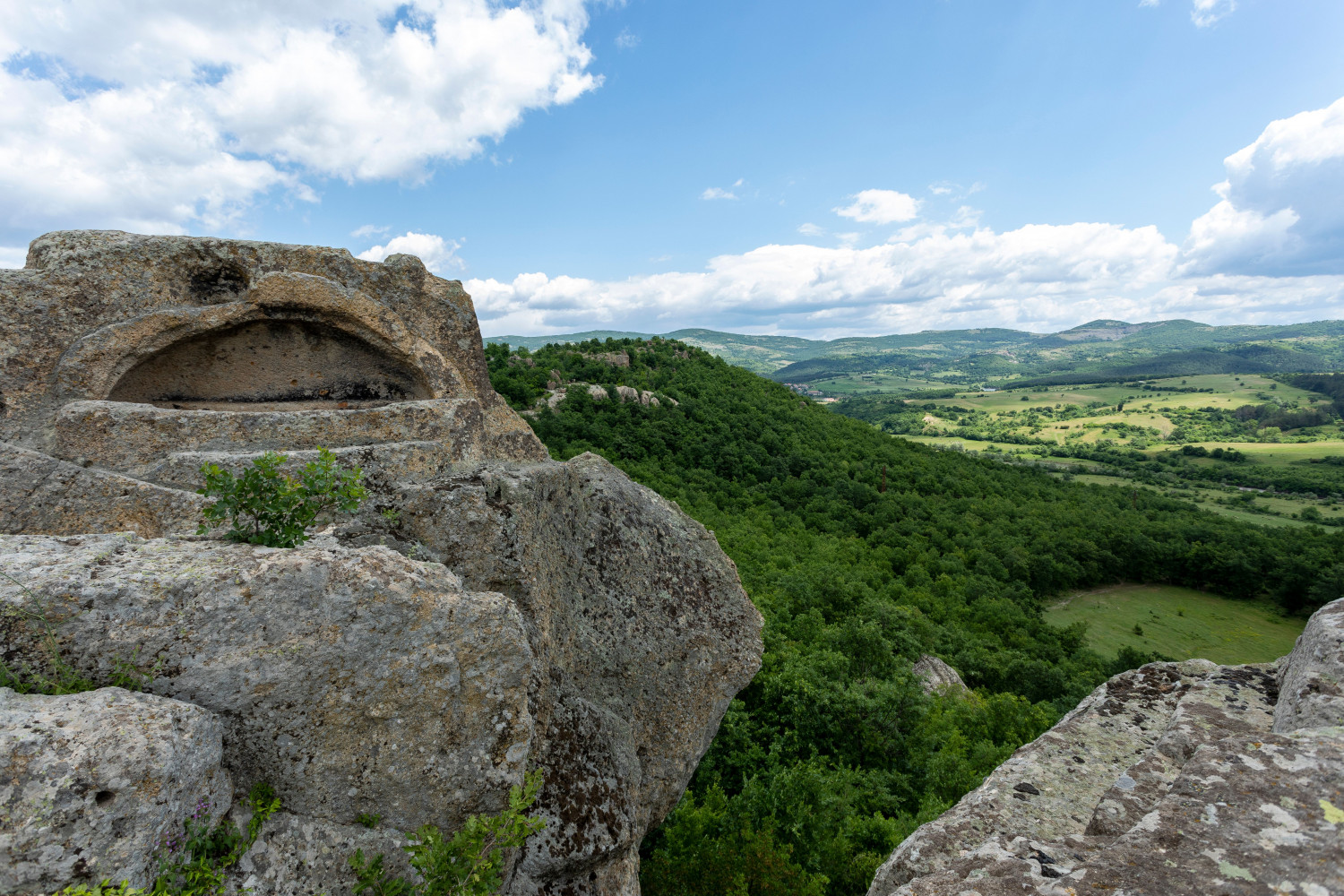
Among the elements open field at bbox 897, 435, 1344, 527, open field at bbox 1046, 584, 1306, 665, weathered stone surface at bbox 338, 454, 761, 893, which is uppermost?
weathered stone surface at bbox 338, 454, 761, 893

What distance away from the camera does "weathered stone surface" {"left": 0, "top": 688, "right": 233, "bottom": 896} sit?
272cm

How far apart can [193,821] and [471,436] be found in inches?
203

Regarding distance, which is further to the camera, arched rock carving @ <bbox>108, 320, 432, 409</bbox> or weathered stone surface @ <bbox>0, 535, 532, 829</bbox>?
arched rock carving @ <bbox>108, 320, 432, 409</bbox>

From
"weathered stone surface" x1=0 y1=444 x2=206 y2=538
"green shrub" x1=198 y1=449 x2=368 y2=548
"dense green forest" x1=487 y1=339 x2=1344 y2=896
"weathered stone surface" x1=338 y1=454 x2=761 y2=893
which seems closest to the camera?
"green shrub" x1=198 y1=449 x2=368 y2=548

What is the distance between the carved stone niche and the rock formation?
0.03 meters

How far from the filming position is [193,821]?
11.1 ft

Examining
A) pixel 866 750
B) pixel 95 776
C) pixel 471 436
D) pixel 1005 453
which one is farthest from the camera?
pixel 1005 453

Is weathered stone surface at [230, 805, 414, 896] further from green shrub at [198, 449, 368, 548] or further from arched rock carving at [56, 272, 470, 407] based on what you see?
arched rock carving at [56, 272, 470, 407]

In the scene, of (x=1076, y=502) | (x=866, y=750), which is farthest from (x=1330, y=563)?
(x=866, y=750)

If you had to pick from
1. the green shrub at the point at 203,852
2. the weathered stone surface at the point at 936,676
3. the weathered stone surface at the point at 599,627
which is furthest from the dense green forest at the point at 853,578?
the green shrub at the point at 203,852

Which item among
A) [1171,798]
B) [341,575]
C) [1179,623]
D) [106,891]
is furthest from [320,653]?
[1179,623]

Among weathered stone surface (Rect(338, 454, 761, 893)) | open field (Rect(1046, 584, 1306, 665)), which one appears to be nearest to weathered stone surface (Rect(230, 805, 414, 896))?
weathered stone surface (Rect(338, 454, 761, 893))

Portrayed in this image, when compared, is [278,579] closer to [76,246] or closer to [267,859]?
[267,859]

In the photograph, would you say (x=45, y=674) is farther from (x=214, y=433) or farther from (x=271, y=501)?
(x=214, y=433)
